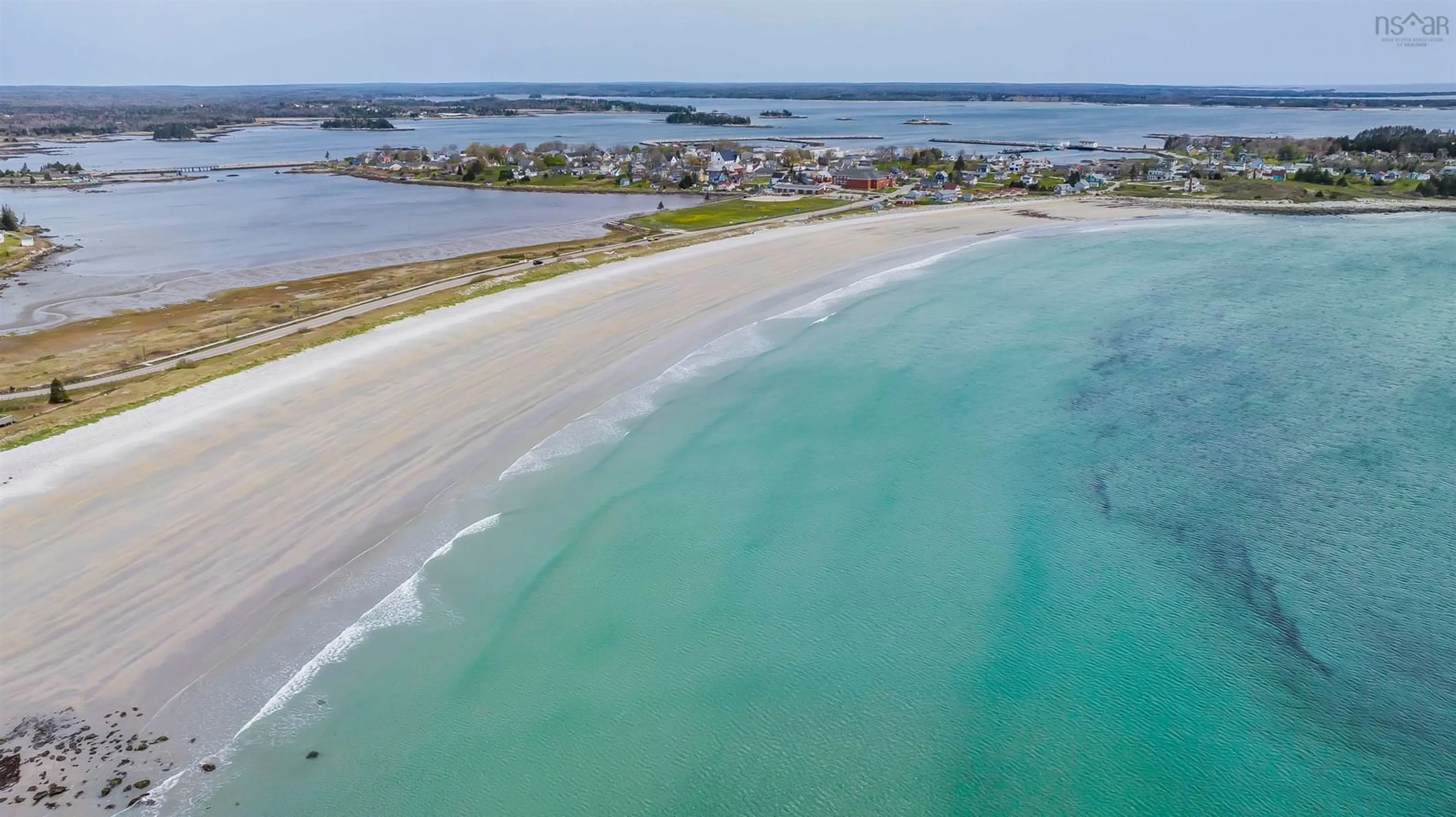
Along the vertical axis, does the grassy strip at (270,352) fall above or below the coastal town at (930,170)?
below

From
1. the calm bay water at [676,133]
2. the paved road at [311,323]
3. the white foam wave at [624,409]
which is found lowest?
the white foam wave at [624,409]

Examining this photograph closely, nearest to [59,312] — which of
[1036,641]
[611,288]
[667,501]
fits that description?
[611,288]

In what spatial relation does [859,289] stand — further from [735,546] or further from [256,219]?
[256,219]

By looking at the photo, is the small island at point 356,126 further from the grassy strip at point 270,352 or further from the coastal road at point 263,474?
the coastal road at point 263,474

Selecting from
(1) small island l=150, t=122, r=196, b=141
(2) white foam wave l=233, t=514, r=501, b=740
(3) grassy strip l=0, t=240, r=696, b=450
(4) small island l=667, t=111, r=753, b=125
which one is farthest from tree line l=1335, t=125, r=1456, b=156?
(1) small island l=150, t=122, r=196, b=141

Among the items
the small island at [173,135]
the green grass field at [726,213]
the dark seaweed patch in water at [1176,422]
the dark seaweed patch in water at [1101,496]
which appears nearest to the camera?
the dark seaweed patch in water at [1176,422]

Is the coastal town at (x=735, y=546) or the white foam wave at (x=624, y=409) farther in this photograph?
the white foam wave at (x=624, y=409)

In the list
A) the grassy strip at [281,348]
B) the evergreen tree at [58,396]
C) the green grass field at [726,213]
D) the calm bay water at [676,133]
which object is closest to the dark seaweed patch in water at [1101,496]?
the grassy strip at [281,348]

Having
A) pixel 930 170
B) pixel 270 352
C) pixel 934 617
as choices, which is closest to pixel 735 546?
pixel 934 617
